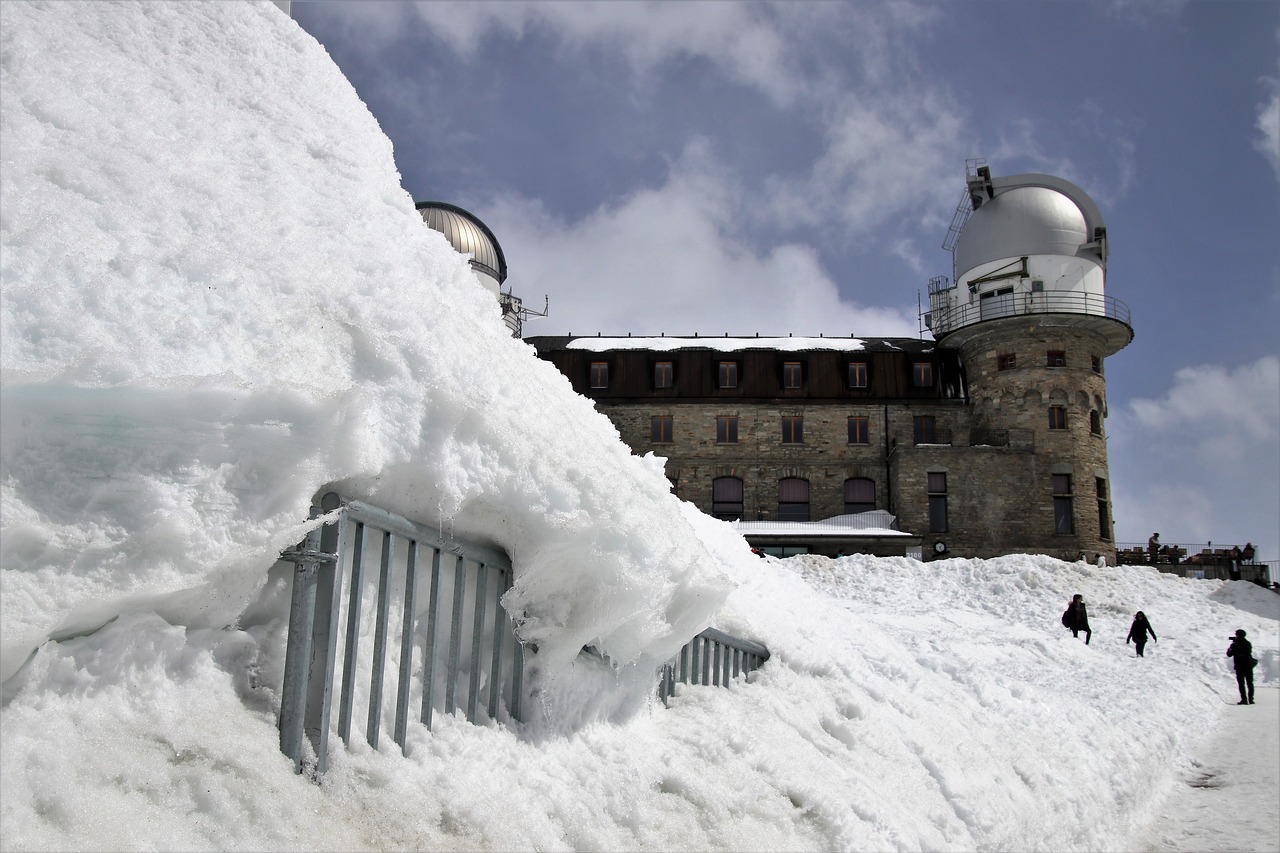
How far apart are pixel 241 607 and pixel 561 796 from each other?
1.16m

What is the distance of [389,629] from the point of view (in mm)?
2684

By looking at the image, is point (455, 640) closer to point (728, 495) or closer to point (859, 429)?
point (728, 495)

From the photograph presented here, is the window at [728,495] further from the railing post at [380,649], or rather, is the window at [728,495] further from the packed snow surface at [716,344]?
the railing post at [380,649]

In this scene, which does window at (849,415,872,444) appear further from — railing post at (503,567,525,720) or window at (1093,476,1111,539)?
railing post at (503,567,525,720)

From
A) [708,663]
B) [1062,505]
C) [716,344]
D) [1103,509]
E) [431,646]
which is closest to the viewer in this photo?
[431,646]

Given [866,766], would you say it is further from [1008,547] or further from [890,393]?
[890,393]

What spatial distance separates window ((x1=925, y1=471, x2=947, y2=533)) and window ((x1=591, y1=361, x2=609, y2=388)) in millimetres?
13567

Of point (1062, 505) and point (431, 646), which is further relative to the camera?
point (1062, 505)

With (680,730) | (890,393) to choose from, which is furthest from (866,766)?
(890,393)

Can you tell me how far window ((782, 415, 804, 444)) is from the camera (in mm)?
37375

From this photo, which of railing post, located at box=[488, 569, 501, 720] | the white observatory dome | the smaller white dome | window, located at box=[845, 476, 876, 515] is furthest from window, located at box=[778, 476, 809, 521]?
railing post, located at box=[488, 569, 501, 720]

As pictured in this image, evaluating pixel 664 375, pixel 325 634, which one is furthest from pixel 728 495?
pixel 325 634

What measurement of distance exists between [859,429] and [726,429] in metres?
5.45

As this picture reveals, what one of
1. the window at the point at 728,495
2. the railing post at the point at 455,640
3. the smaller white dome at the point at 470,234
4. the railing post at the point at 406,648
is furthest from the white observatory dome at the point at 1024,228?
the railing post at the point at 406,648
